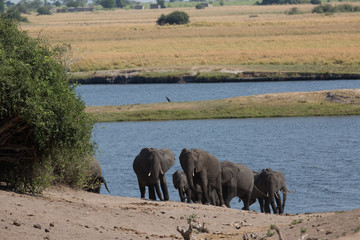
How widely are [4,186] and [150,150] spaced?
472cm

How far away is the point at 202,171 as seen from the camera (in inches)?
728

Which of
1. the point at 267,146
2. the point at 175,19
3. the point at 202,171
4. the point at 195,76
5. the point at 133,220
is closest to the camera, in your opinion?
the point at 133,220

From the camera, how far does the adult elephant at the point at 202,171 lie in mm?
18203

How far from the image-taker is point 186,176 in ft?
60.6

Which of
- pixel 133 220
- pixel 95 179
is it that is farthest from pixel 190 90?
pixel 133 220

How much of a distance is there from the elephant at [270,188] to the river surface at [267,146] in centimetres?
64

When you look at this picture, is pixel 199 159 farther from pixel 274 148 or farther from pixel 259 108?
pixel 259 108

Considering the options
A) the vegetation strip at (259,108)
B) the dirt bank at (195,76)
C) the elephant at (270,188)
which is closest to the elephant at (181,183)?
the elephant at (270,188)

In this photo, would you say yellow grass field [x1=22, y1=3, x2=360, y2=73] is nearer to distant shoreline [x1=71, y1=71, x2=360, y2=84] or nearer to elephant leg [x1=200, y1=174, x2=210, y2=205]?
distant shoreline [x1=71, y1=71, x2=360, y2=84]

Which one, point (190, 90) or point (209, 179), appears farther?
point (190, 90)

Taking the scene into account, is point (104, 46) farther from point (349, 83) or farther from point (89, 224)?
point (89, 224)

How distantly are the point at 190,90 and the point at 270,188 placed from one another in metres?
33.3

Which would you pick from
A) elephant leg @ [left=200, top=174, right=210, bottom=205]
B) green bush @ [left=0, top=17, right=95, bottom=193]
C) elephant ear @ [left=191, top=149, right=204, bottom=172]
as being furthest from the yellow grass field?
green bush @ [left=0, top=17, right=95, bottom=193]

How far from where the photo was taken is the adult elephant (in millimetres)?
18203
